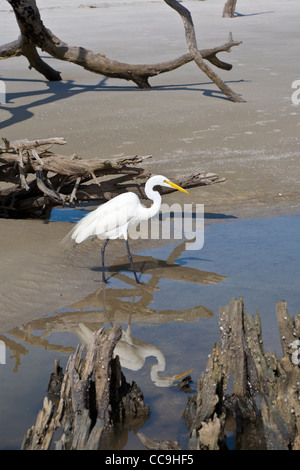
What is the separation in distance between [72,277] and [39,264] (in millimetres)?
404

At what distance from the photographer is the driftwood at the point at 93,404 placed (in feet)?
13.4

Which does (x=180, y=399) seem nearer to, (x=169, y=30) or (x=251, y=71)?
(x=251, y=71)

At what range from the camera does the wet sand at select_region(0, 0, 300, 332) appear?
24.5 ft

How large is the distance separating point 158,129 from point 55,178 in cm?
414

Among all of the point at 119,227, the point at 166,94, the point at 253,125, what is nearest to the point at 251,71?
the point at 166,94

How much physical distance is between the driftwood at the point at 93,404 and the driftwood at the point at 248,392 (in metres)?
0.43

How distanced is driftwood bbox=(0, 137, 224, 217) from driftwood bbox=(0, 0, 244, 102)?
5.36 meters

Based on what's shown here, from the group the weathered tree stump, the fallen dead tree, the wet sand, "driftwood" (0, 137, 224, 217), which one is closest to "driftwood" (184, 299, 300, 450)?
the fallen dead tree

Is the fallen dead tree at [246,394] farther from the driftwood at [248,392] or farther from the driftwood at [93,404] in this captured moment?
the driftwood at [93,404]

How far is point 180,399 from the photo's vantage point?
16.8ft

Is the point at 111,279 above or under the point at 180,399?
above

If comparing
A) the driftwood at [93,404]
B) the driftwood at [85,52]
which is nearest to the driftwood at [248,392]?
the driftwood at [93,404]

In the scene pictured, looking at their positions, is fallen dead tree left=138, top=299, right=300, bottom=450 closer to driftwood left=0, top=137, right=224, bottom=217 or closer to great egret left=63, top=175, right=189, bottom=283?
great egret left=63, top=175, right=189, bottom=283

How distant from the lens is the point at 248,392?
483 cm
